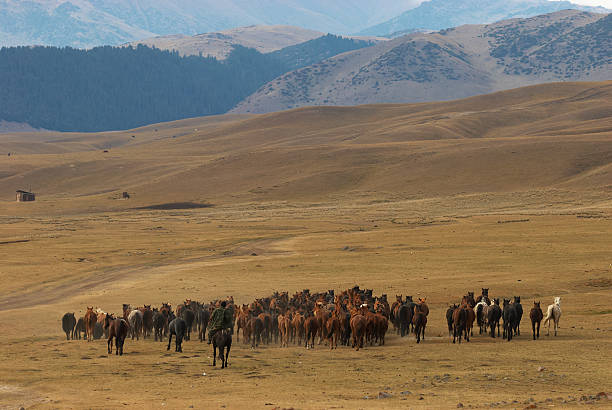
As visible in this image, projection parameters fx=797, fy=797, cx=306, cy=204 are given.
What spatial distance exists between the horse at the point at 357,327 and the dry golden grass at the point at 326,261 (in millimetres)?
866

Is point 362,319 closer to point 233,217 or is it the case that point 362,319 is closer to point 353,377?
point 353,377

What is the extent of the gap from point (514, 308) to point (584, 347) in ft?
9.08

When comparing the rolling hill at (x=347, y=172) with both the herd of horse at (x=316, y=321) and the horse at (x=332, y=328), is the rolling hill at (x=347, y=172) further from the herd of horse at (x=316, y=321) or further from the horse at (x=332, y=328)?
the horse at (x=332, y=328)

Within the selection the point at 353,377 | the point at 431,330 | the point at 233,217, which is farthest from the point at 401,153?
the point at 353,377

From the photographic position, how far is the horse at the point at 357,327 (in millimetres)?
23375

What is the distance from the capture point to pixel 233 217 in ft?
293

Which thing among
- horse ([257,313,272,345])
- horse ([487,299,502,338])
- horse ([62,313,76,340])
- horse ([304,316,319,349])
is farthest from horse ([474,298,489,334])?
horse ([62,313,76,340])

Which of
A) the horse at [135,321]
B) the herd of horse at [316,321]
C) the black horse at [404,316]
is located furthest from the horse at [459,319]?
the horse at [135,321]

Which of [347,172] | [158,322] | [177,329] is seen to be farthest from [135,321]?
[347,172]

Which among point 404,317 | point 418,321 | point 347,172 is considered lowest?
point 418,321

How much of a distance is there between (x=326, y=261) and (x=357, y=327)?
24924 mm

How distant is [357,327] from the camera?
920 inches

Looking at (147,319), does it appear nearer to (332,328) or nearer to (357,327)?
(332,328)

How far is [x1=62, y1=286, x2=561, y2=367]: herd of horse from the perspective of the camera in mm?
23672
